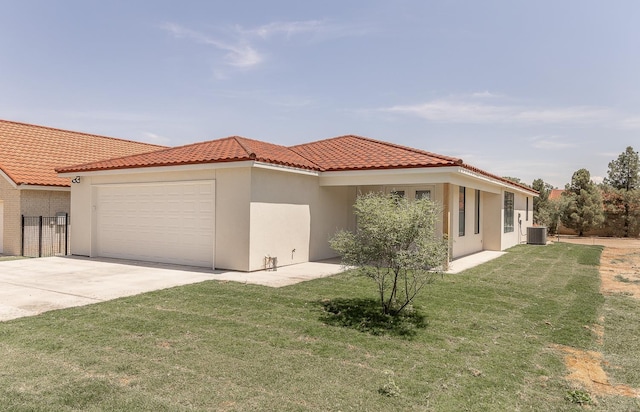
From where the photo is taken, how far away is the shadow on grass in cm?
614

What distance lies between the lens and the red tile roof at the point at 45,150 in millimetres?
16188

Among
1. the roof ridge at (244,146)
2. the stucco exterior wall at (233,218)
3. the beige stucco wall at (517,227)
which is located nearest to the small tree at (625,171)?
the beige stucco wall at (517,227)

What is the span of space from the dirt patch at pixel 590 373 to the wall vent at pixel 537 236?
2060 cm

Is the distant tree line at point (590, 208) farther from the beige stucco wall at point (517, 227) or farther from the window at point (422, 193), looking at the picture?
the window at point (422, 193)

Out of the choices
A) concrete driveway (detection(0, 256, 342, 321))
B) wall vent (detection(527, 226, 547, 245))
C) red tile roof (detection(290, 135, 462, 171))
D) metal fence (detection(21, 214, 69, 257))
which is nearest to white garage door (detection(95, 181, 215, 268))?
concrete driveway (detection(0, 256, 342, 321))

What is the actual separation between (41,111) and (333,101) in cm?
1775

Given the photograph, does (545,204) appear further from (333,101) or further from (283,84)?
A: (283,84)

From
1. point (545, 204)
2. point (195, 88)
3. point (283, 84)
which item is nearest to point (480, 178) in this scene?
point (283, 84)

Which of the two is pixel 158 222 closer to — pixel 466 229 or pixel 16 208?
pixel 16 208

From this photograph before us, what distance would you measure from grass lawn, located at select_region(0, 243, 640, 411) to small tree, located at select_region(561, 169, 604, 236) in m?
30.0

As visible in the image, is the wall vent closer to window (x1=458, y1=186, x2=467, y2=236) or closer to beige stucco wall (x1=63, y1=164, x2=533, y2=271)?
beige stucco wall (x1=63, y1=164, x2=533, y2=271)

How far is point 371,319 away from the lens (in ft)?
21.9

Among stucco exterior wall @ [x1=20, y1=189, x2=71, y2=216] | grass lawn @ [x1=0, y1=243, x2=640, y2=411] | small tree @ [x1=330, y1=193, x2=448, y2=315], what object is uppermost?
stucco exterior wall @ [x1=20, y1=189, x2=71, y2=216]

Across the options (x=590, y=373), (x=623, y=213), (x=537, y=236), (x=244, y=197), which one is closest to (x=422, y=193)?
(x=244, y=197)
